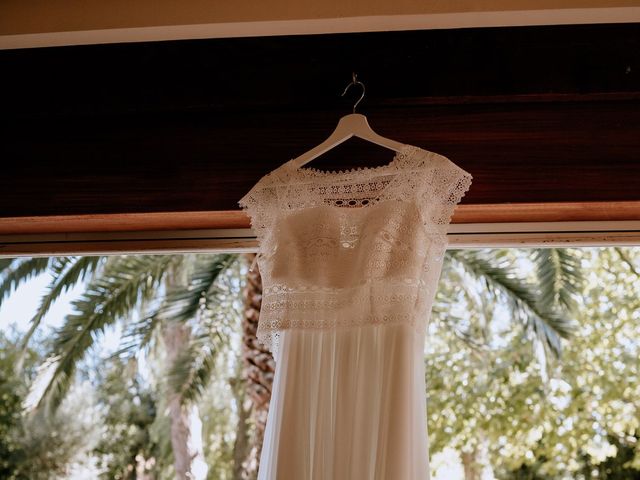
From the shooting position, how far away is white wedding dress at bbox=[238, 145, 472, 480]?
4.94ft

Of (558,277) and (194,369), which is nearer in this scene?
(558,277)

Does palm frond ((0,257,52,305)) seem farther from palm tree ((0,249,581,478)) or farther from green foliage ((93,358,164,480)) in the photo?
green foliage ((93,358,164,480))

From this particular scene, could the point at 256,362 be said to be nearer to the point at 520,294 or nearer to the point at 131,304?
the point at 131,304

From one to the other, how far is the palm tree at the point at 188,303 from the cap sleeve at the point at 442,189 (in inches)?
48.1

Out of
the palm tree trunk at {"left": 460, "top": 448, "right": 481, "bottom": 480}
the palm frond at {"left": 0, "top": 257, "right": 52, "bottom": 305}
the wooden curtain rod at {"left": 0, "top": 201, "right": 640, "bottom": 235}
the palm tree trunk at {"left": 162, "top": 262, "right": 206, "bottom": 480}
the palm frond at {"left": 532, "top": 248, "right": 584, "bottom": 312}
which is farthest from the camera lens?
the palm tree trunk at {"left": 162, "top": 262, "right": 206, "bottom": 480}

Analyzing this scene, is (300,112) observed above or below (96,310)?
above

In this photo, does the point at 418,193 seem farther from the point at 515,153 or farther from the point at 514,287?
the point at 514,287

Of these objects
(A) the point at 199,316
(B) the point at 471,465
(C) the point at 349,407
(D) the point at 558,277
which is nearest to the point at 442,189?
(C) the point at 349,407

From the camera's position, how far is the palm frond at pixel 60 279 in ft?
8.69

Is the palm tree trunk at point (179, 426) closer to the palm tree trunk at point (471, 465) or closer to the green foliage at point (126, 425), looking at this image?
the green foliage at point (126, 425)

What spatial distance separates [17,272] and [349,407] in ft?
5.29

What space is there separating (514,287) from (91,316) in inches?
69.7

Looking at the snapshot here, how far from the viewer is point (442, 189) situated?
1651mm

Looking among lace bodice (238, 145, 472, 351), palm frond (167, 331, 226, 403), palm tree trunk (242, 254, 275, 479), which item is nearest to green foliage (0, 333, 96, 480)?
palm frond (167, 331, 226, 403)
